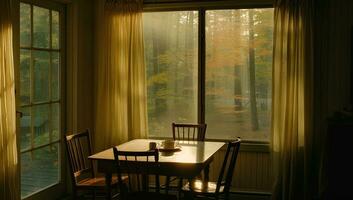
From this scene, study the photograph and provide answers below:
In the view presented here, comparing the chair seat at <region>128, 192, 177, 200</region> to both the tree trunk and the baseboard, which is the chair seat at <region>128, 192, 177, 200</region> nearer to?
the baseboard

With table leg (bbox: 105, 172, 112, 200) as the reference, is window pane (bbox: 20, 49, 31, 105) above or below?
above

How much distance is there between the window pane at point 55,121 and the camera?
4.97 m

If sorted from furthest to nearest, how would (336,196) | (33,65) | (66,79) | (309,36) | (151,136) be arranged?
(151,136)
(66,79)
(309,36)
(33,65)
(336,196)

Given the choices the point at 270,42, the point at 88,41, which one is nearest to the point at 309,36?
the point at 270,42

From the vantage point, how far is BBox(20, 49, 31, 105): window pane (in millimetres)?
4387

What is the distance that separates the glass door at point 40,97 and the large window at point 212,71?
1.11 metres

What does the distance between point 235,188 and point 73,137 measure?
202cm

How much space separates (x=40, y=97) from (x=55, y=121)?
1.34 ft

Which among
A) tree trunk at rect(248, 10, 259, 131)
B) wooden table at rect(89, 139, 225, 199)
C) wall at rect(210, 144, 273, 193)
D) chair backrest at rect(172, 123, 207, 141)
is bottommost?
wall at rect(210, 144, 273, 193)

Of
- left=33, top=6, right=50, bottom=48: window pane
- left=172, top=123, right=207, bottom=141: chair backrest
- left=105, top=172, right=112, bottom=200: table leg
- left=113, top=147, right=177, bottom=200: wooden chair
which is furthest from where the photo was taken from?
left=172, top=123, right=207, bottom=141: chair backrest

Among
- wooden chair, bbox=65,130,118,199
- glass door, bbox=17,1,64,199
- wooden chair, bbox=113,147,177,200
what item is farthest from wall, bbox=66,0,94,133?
wooden chair, bbox=113,147,177,200

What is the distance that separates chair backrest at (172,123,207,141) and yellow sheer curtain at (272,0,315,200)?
Result: 0.79 m

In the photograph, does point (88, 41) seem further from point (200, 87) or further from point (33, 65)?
point (200, 87)

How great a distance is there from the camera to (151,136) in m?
5.59
